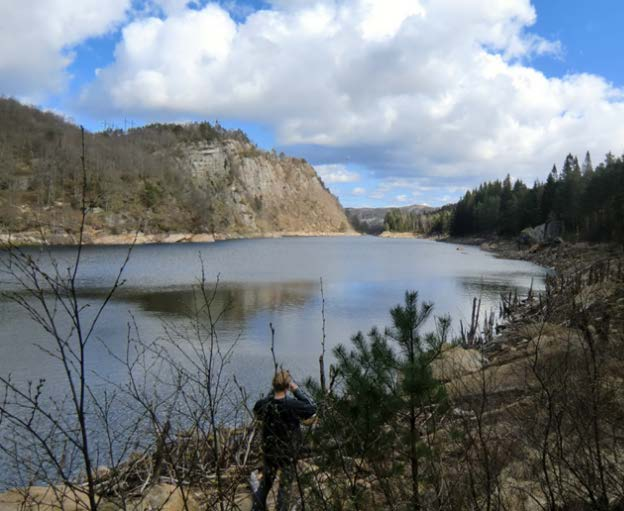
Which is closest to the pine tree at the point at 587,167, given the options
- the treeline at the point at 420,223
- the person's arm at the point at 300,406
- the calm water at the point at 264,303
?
the calm water at the point at 264,303

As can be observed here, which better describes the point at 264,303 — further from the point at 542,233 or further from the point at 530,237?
the point at 530,237

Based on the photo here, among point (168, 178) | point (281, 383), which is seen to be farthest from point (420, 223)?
point (281, 383)

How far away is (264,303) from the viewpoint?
25812 mm

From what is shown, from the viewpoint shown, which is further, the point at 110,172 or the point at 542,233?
the point at 110,172

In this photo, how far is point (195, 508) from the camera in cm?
550

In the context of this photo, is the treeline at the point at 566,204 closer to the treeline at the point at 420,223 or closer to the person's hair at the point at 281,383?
the treeline at the point at 420,223

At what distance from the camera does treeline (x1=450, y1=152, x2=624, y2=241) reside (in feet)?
164

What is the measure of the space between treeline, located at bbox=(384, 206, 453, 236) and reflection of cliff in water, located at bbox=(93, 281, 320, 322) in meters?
102

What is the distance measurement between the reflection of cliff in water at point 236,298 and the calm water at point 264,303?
2.1 inches

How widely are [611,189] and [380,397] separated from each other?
59248 millimetres

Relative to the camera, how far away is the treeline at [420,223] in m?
132

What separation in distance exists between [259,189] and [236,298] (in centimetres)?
13247

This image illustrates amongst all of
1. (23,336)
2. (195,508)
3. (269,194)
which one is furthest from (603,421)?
(269,194)

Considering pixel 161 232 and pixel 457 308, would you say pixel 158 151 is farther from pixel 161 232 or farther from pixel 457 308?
pixel 457 308
